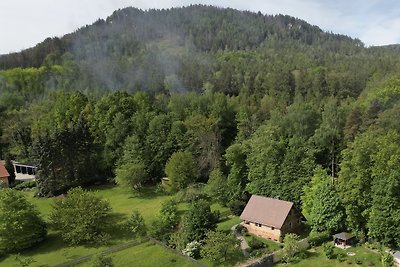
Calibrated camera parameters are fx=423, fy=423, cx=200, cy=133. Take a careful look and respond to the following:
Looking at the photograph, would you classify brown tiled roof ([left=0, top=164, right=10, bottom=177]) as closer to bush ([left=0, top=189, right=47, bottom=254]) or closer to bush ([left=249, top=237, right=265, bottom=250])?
bush ([left=0, top=189, right=47, bottom=254])

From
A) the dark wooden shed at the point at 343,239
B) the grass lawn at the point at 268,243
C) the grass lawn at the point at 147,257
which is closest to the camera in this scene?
the grass lawn at the point at 147,257

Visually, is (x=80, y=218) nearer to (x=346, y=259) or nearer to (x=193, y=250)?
(x=193, y=250)

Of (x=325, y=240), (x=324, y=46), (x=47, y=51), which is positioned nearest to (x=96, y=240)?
(x=325, y=240)

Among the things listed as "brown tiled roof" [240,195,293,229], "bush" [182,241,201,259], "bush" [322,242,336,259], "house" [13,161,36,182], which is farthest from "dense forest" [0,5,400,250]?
"bush" [182,241,201,259]

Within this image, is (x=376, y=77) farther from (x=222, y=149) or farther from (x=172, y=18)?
(x=172, y=18)

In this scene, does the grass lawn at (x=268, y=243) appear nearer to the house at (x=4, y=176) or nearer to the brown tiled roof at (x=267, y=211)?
the brown tiled roof at (x=267, y=211)

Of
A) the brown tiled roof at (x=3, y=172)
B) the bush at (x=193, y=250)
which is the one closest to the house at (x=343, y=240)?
the bush at (x=193, y=250)

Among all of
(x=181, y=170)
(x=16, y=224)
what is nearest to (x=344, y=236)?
(x=181, y=170)
